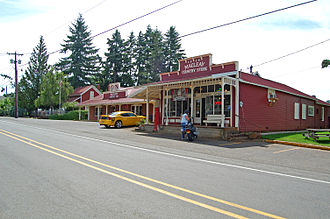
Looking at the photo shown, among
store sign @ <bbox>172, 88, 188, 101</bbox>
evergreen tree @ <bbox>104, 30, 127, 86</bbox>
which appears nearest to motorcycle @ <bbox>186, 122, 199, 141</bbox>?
store sign @ <bbox>172, 88, 188, 101</bbox>

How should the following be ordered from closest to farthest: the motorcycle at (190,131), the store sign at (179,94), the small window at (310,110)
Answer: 1. the motorcycle at (190,131)
2. the store sign at (179,94)
3. the small window at (310,110)

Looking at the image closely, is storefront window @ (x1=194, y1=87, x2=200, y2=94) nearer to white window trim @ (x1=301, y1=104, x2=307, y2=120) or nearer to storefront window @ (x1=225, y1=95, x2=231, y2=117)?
storefront window @ (x1=225, y1=95, x2=231, y2=117)

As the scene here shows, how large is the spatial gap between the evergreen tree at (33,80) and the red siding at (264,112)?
54621 millimetres

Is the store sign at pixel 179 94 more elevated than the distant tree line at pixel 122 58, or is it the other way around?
the distant tree line at pixel 122 58

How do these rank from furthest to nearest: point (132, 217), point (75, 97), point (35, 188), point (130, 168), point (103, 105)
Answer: point (75, 97) < point (103, 105) < point (130, 168) < point (35, 188) < point (132, 217)

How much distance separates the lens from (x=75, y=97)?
2219 inches

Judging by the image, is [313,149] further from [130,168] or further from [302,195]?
[130,168]

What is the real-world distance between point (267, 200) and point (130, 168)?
3.52 m

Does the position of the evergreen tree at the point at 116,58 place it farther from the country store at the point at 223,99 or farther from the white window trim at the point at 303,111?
the white window trim at the point at 303,111

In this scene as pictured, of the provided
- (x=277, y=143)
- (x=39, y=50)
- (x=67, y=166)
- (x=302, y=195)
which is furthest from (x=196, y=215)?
(x=39, y=50)

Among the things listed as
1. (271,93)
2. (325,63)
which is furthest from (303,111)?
(271,93)

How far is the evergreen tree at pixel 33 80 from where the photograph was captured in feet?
197

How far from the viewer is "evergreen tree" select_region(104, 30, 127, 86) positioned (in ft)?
204

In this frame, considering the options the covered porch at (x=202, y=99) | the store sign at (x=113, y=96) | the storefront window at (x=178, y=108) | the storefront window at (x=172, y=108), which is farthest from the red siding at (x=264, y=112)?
the store sign at (x=113, y=96)
